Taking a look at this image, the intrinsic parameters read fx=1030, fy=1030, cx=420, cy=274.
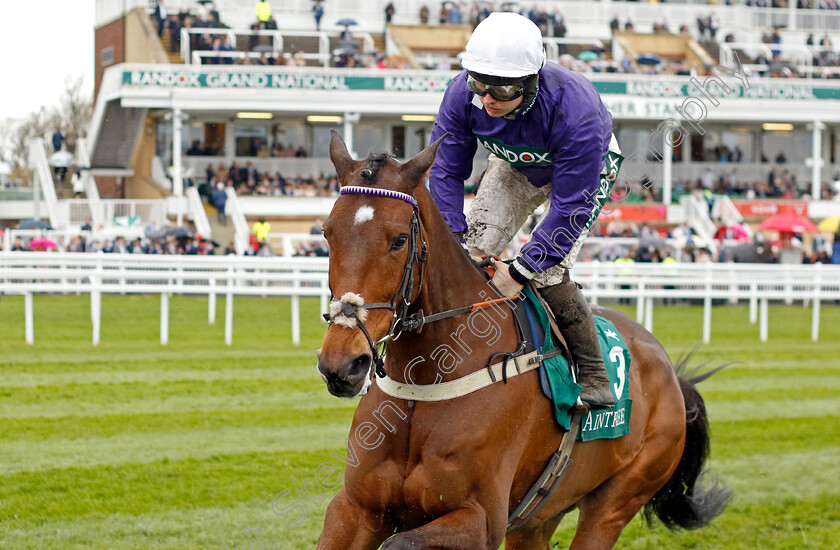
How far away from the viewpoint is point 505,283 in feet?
12.5

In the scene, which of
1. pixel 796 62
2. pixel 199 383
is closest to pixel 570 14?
pixel 796 62

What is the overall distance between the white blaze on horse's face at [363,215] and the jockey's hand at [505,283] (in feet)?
2.83

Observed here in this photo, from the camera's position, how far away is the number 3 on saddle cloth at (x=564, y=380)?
379 centimetres

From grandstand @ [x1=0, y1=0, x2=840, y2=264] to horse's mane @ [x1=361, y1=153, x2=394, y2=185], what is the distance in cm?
2163

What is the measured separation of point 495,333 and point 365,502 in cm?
74

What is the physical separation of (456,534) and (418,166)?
3.77ft

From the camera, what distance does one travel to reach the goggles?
360cm

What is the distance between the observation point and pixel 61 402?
8414mm

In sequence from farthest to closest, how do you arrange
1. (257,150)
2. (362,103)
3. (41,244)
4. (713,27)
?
1. (713,27)
2. (257,150)
3. (362,103)
4. (41,244)

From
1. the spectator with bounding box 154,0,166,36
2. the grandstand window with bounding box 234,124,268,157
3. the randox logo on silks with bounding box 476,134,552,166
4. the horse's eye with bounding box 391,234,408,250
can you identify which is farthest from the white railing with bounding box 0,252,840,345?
the spectator with bounding box 154,0,166,36

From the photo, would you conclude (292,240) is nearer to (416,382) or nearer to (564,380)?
(564,380)

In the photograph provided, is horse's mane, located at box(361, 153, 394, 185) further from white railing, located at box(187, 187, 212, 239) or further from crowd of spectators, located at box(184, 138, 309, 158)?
crowd of spectators, located at box(184, 138, 309, 158)

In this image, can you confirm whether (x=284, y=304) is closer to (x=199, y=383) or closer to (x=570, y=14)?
(x=199, y=383)

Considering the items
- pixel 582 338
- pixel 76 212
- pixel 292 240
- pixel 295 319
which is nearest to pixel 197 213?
pixel 76 212
